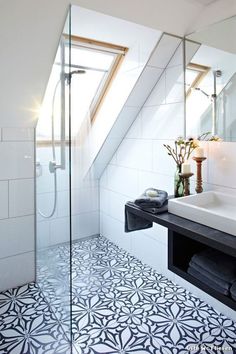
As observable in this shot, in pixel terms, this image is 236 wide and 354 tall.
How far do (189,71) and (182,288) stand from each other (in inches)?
67.7

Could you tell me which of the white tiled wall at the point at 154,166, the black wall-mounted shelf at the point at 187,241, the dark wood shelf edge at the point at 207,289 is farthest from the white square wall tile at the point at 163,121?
the dark wood shelf edge at the point at 207,289

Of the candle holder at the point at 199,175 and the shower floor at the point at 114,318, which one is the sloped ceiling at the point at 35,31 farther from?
the shower floor at the point at 114,318

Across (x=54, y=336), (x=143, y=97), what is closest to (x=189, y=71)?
(x=143, y=97)

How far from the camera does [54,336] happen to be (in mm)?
1666

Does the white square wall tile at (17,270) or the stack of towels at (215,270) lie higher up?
the stack of towels at (215,270)

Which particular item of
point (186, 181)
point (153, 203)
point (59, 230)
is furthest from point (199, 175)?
point (59, 230)

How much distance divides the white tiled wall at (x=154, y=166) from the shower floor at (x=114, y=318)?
21 centimetres

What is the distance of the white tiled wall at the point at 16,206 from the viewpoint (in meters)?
2.12

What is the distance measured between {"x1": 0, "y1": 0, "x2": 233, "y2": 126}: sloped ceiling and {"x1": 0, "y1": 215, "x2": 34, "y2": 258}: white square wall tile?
779 mm

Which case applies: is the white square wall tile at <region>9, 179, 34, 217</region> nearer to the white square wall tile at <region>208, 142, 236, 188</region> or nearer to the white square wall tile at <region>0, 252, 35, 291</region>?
the white square wall tile at <region>0, 252, 35, 291</region>

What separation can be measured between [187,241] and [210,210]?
23 centimetres

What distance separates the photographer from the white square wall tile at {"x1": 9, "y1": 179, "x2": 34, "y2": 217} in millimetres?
2168

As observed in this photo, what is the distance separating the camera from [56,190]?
180 centimetres

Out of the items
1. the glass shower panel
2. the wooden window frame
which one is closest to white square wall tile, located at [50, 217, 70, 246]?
the glass shower panel
